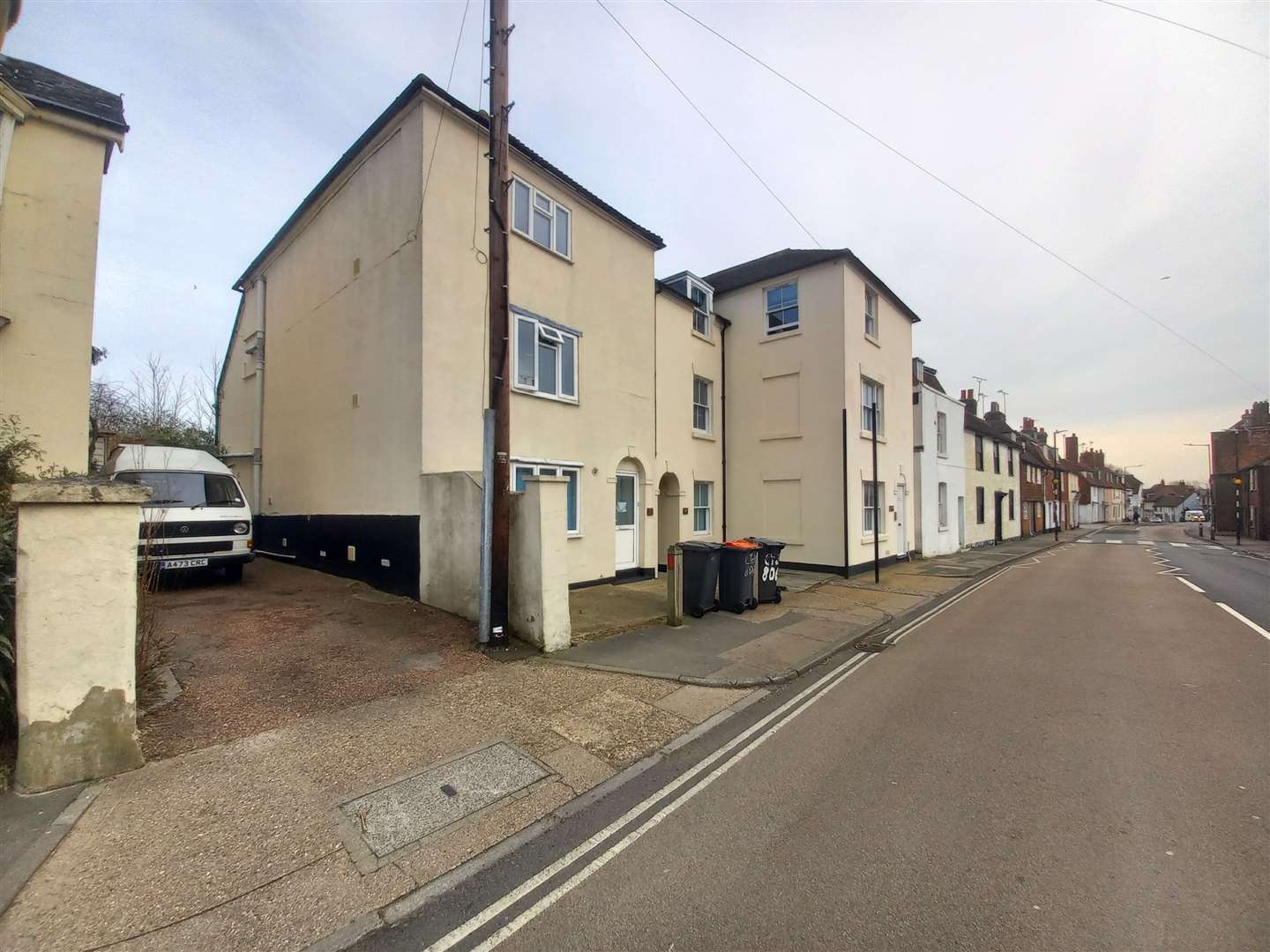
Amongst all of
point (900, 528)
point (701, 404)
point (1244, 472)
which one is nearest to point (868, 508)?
point (900, 528)

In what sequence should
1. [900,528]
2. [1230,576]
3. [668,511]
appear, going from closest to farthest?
[668,511] → [1230,576] → [900,528]

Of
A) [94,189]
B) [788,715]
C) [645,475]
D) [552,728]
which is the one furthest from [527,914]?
[94,189]

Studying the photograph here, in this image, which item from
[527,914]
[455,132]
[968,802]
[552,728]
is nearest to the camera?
[527,914]

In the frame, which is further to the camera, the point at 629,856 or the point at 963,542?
the point at 963,542

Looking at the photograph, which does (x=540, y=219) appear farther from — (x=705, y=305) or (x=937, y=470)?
(x=937, y=470)

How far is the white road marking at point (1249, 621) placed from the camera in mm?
8266

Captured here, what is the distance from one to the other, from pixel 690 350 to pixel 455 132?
8.39 meters

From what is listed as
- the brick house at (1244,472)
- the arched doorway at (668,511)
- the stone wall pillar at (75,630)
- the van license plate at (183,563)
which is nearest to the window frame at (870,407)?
the arched doorway at (668,511)

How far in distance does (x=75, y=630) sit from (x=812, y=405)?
50.7 feet

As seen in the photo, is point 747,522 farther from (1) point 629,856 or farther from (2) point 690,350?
(1) point 629,856

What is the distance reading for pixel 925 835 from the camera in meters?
3.30

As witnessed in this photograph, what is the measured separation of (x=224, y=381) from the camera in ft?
63.2

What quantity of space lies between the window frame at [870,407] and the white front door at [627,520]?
297 inches

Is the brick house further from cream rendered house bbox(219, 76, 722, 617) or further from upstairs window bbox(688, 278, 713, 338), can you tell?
cream rendered house bbox(219, 76, 722, 617)
